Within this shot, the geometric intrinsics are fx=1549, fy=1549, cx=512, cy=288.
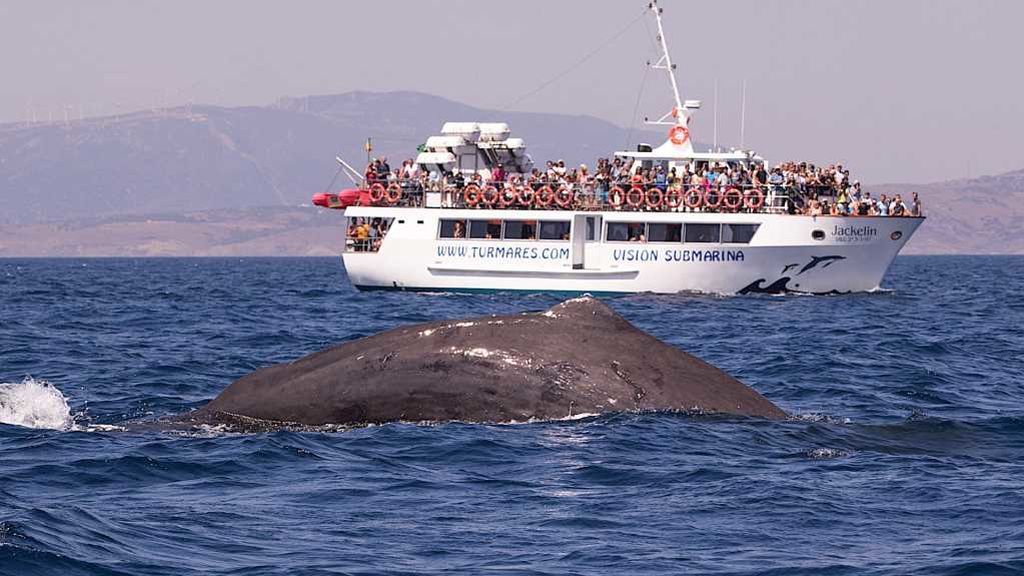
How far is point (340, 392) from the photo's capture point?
1502 cm

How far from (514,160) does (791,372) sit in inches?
1575

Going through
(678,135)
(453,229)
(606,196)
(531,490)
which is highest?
(678,135)

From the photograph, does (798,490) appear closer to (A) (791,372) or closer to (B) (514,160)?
(A) (791,372)

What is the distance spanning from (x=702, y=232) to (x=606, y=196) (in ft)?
12.5

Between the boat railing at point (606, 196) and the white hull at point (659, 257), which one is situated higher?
the boat railing at point (606, 196)

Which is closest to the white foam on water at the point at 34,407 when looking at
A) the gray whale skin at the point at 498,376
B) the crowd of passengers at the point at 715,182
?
the gray whale skin at the point at 498,376

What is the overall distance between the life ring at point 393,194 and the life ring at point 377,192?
0.63 feet

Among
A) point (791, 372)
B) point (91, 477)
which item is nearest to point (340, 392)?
point (91, 477)

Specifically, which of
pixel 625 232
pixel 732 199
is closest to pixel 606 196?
pixel 625 232

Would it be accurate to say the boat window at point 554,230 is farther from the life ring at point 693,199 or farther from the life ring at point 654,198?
the life ring at point 693,199

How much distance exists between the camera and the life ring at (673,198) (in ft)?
182

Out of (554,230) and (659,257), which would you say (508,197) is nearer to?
(554,230)

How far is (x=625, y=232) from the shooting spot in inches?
2221

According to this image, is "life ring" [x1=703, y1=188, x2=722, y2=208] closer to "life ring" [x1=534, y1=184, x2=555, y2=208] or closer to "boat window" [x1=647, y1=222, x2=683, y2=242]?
"boat window" [x1=647, y1=222, x2=683, y2=242]
